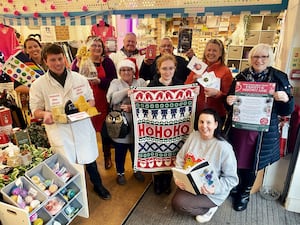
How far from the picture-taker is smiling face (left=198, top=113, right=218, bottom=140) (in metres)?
1.74

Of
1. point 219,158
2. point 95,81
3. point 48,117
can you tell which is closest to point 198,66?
point 219,158

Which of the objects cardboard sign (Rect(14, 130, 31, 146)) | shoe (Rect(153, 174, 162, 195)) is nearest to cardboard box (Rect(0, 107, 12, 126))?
cardboard sign (Rect(14, 130, 31, 146))

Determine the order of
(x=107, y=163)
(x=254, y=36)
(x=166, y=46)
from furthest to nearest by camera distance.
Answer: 1. (x=254, y=36)
2. (x=107, y=163)
3. (x=166, y=46)

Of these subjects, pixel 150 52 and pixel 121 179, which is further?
pixel 150 52

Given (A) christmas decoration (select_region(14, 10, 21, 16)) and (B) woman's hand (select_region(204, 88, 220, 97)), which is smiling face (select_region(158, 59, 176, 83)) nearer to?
(B) woman's hand (select_region(204, 88, 220, 97))

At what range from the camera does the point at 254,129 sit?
5.78ft

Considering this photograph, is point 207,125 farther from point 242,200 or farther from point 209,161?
point 242,200

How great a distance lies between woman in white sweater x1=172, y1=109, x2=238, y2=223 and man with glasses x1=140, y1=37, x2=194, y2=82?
0.75 metres

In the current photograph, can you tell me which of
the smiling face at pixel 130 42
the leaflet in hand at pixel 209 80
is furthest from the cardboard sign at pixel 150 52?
the leaflet in hand at pixel 209 80

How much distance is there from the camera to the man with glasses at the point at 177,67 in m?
2.45

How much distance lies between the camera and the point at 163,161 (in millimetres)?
2094

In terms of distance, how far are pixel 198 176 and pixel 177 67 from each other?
120cm

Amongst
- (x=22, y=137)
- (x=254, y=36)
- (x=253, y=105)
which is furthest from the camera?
(x=254, y=36)

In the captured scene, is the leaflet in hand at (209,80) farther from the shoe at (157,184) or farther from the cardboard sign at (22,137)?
the cardboard sign at (22,137)
